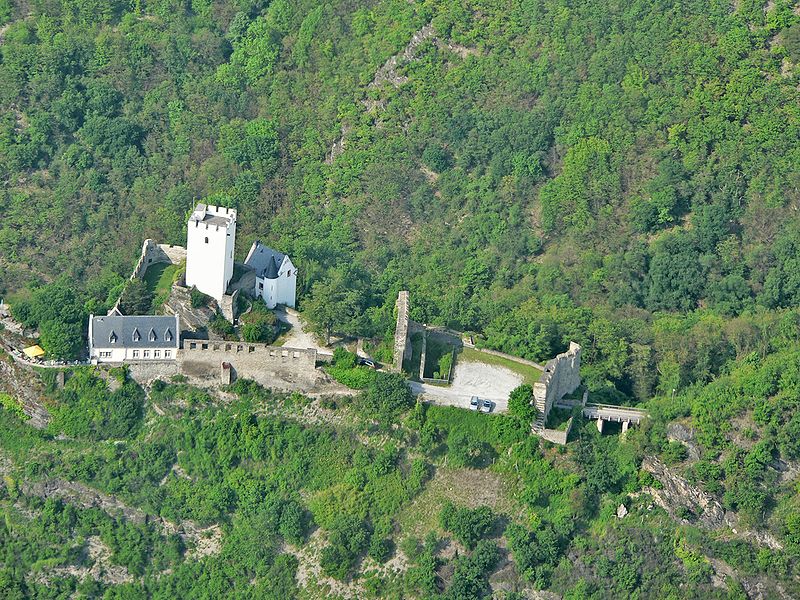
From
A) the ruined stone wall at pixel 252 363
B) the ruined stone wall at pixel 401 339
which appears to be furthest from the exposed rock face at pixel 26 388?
the ruined stone wall at pixel 401 339

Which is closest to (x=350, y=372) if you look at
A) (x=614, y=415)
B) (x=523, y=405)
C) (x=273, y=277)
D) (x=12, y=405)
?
(x=273, y=277)

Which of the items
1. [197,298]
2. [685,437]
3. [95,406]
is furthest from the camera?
[197,298]

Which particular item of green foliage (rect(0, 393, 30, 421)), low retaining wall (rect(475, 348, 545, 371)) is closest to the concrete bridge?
low retaining wall (rect(475, 348, 545, 371))

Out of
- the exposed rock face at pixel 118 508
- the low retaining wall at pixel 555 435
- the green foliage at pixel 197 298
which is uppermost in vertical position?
the green foliage at pixel 197 298

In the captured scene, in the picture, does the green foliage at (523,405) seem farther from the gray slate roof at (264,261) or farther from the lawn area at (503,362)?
the gray slate roof at (264,261)

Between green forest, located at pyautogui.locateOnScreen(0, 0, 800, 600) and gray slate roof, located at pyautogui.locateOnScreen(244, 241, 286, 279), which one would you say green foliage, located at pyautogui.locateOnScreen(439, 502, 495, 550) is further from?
gray slate roof, located at pyautogui.locateOnScreen(244, 241, 286, 279)

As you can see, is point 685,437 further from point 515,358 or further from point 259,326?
point 259,326

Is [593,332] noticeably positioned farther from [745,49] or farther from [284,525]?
[745,49]
